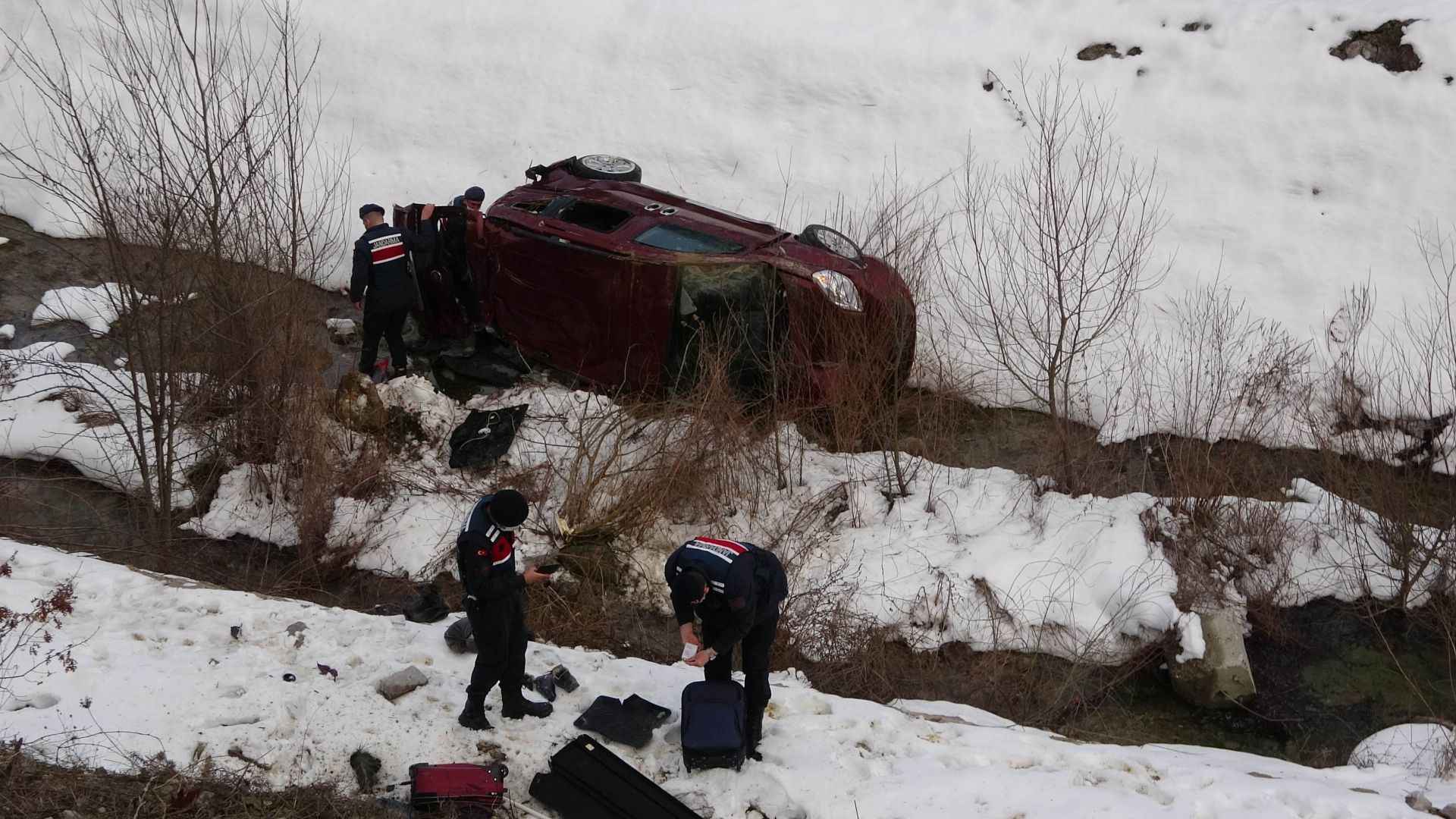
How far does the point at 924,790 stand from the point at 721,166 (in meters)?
7.67

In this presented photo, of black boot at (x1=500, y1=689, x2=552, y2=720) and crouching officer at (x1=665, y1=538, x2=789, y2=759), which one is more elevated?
crouching officer at (x1=665, y1=538, x2=789, y2=759)

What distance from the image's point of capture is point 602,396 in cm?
830

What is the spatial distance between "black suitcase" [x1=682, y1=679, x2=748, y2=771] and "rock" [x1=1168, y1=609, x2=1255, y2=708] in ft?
9.67

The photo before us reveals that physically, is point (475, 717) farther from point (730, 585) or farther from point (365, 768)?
point (730, 585)

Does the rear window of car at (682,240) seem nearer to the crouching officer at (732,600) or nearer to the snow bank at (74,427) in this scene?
the crouching officer at (732,600)

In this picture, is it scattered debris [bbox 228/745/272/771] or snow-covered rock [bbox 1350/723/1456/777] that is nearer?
scattered debris [bbox 228/745/272/771]

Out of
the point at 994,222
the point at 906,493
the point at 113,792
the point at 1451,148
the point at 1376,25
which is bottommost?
the point at 113,792

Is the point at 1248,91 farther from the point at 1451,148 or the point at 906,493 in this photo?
the point at 906,493

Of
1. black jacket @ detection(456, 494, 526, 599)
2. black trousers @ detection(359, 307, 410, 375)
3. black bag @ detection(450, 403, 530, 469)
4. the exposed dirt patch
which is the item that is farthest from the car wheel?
the exposed dirt patch

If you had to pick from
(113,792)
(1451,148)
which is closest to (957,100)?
(1451,148)

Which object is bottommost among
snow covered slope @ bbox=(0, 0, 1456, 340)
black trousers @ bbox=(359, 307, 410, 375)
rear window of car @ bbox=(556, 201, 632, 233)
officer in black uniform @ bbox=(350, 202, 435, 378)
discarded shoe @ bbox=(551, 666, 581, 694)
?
discarded shoe @ bbox=(551, 666, 581, 694)

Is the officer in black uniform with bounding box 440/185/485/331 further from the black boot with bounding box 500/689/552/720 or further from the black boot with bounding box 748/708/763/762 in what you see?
the black boot with bounding box 748/708/763/762

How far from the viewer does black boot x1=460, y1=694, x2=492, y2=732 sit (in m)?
5.33

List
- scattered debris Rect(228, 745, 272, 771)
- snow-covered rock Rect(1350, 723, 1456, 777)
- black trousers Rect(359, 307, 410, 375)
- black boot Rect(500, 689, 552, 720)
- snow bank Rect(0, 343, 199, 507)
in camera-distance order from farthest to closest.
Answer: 1. black trousers Rect(359, 307, 410, 375)
2. snow bank Rect(0, 343, 199, 507)
3. snow-covered rock Rect(1350, 723, 1456, 777)
4. black boot Rect(500, 689, 552, 720)
5. scattered debris Rect(228, 745, 272, 771)
